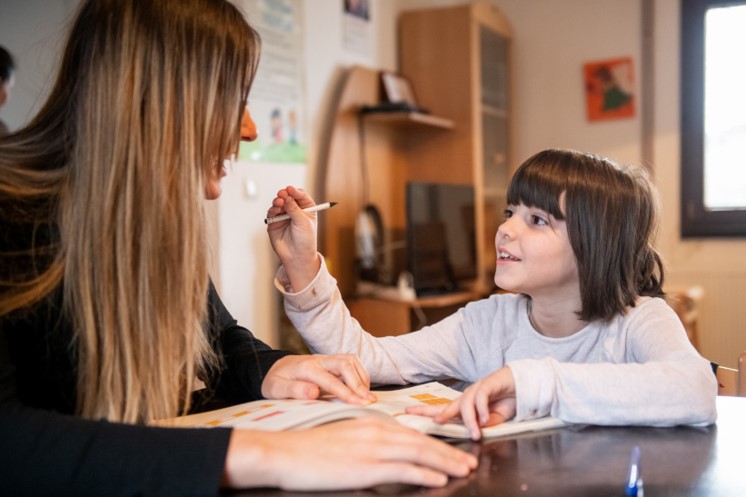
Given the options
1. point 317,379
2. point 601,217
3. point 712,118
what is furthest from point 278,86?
point 712,118

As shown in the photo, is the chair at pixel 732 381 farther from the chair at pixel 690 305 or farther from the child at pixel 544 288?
the chair at pixel 690 305

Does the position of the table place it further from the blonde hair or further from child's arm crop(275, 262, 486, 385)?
child's arm crop(275, 262, 486, 385)

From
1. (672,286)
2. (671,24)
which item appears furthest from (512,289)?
(671,24)

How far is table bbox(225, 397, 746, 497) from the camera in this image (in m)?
0.75

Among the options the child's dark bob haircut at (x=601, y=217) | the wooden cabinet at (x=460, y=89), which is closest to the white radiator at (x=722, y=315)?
the wooden cabinet at (x=460, y=89)

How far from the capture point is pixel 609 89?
189 inches

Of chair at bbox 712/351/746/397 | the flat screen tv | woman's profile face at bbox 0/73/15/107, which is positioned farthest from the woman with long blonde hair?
the flat screen tv

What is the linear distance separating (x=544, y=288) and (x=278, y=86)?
7.54ft

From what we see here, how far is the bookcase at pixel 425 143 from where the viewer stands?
3738 mm

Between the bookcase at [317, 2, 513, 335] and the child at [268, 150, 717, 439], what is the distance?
2.24 metres

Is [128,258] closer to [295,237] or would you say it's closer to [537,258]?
[295,237]

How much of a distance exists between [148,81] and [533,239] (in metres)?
0.72

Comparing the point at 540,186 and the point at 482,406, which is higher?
the point at 540,186

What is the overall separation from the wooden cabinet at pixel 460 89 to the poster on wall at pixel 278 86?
1.09 metres
